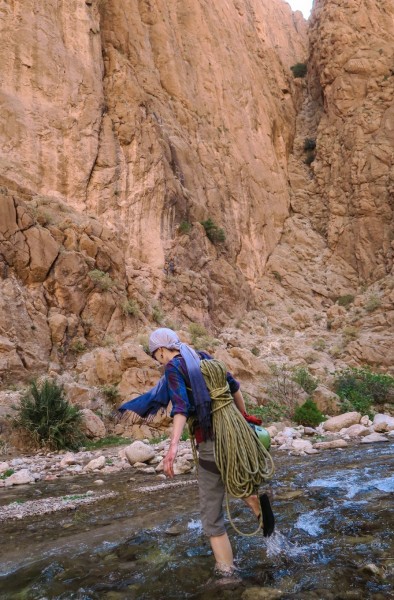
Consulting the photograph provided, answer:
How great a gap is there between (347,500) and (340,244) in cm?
2840

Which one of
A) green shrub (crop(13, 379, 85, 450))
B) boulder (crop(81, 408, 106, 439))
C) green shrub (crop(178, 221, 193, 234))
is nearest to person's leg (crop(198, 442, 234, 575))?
→ green shrub (crop(13, 379, 85, 450))

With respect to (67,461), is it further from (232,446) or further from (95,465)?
(232,446)

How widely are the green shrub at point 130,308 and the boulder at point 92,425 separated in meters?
5.99

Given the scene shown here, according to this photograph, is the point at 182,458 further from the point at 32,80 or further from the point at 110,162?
the point at 32,80

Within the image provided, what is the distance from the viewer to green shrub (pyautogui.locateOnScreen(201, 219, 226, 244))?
2441 centimetres

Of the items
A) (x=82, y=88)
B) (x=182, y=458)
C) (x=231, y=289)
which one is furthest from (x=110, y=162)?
(x=182, y=458)

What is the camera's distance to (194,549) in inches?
131

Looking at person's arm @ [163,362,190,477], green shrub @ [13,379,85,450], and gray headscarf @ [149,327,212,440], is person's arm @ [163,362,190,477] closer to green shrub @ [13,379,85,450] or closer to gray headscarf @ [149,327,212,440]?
gray headscarf @ [149,327,212,440]

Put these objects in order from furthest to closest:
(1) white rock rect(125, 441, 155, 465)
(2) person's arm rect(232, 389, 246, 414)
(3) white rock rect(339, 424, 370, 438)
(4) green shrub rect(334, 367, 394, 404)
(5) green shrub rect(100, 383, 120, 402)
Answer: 1. (4) green shrub rect(334, 367, 394, 404)
2. (5) green shrub rect(100, 383, 120, 402)
3. (3) white rock rect(339, 424, 370, 438)
4. (1) white rock rect(125, 441, 155, 465)
5. (2) person's arm rect(232, 389, 246, 414)

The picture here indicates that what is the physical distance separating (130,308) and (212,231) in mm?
9428

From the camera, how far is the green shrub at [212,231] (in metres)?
24.4

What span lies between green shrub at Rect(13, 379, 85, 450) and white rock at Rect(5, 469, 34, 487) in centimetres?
243

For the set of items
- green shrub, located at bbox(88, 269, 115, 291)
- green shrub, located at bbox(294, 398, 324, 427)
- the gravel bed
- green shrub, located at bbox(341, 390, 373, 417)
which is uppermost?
green shrub, located at bbox(88, 269, 115, 291)

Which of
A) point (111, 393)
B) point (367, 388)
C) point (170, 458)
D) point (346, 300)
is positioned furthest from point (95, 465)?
point (346, 300)
